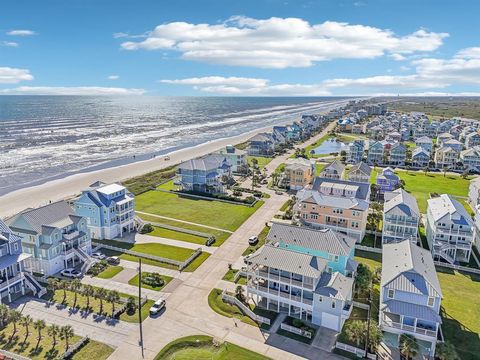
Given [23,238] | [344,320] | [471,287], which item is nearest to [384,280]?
[344,320]

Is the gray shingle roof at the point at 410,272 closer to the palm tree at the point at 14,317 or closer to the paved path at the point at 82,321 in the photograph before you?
the paved path at the point at 82,321

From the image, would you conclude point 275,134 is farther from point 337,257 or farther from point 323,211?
point 337,257

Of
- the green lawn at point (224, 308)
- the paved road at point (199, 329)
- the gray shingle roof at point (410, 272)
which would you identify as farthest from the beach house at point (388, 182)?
the green lawn at point (224, 308)

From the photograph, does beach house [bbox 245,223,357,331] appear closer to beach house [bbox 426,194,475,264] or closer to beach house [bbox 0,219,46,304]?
beach house [bbox 426,194,475,264]

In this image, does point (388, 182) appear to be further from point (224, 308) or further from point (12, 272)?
point (12, 272)

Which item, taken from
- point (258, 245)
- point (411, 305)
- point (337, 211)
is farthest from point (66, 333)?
point (337, 211)

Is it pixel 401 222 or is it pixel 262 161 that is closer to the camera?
pixel 401 222

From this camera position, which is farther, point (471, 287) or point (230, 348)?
point (471, 287)
